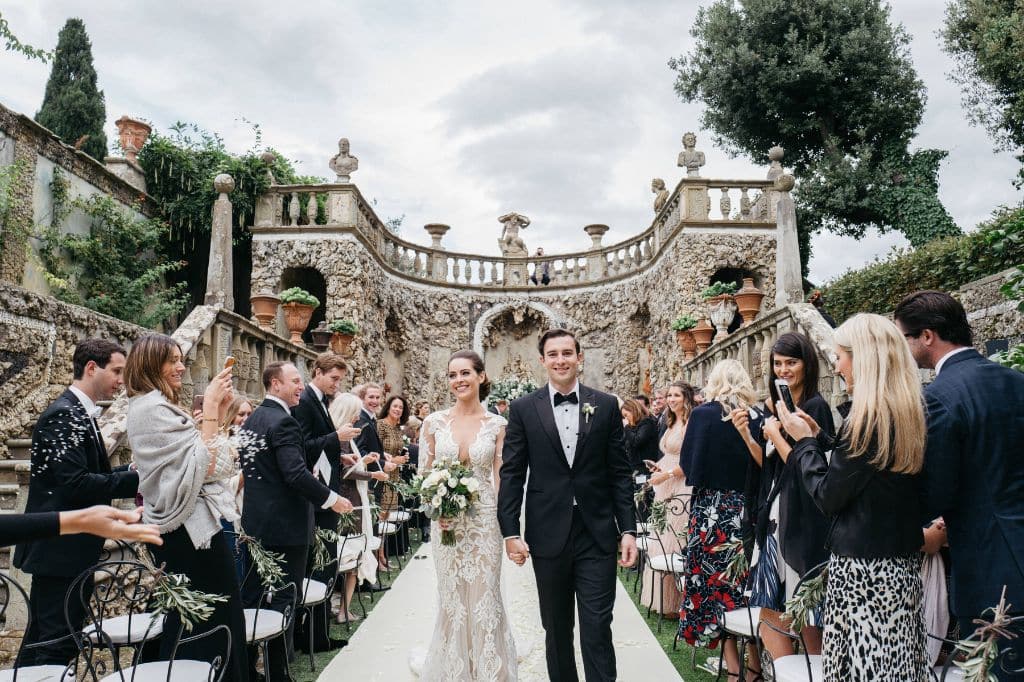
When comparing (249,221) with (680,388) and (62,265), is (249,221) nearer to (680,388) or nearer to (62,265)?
(62,265)

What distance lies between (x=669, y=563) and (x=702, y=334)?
29.2 feet

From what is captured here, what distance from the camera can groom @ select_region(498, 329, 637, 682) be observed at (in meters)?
3.38

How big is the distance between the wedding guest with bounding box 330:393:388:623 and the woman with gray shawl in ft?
7.54

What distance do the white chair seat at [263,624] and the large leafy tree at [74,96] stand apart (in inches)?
679

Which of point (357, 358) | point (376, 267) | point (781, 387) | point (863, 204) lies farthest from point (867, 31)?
point (781, 387)

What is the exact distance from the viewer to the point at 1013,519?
7.11ft

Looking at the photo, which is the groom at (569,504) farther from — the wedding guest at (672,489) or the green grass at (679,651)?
the wedding guest at (672,489)

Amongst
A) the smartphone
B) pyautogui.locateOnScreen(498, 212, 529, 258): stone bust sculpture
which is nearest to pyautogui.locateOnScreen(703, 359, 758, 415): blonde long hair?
the smartphone

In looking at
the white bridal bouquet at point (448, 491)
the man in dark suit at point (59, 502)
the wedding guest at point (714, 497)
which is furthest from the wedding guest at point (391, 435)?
the man in dark suit at point (59, 502)

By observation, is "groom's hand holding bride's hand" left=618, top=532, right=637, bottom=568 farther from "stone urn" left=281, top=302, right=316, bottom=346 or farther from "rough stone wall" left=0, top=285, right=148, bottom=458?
"stone urn" left=281, top=302, right=316, bottom=346

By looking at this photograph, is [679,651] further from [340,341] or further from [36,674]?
[340,341]

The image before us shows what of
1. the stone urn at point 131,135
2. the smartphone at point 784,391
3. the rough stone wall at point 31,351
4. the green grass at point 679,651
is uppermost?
the stone urn at point 131,135

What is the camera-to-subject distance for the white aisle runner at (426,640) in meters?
4.47

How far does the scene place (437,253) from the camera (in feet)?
63.9
